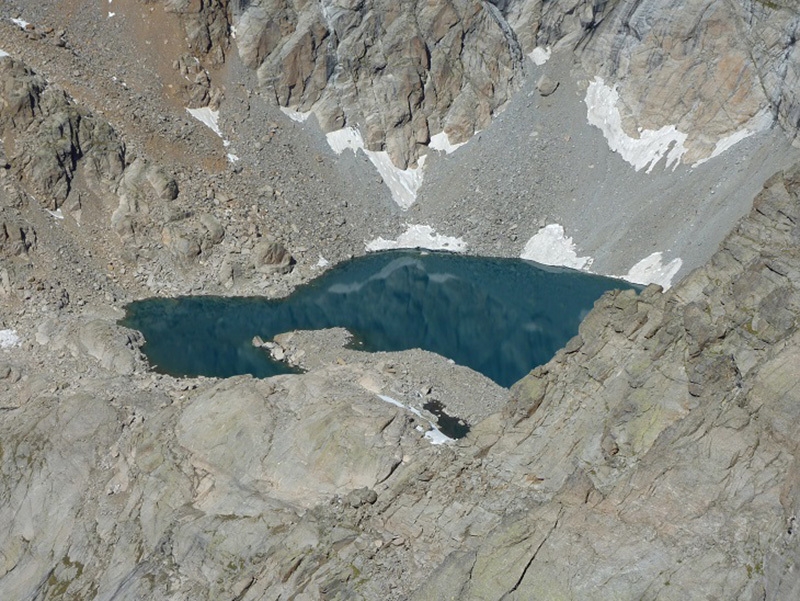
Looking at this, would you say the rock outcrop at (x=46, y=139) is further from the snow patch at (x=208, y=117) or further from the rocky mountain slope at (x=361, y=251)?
the snow patch at (x=208, y=117)

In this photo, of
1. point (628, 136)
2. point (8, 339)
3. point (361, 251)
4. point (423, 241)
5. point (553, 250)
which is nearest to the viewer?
point (8, 339)

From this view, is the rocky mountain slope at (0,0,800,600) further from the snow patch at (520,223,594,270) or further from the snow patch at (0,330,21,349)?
the snow patch at (520,223,594,270)

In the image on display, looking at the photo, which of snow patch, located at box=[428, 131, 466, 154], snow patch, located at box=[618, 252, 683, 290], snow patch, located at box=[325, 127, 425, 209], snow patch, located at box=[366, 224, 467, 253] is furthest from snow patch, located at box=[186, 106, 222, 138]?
snow patch, located at box=[618, 252, 683, 290]

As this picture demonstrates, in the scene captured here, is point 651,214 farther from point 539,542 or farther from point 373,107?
point 539,542

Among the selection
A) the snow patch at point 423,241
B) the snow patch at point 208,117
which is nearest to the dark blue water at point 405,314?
the snow patch at point 423,241

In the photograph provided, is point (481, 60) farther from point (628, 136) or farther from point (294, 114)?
point (294, 114)

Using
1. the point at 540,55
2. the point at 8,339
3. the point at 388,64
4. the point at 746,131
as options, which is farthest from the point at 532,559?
the point at 540,55
